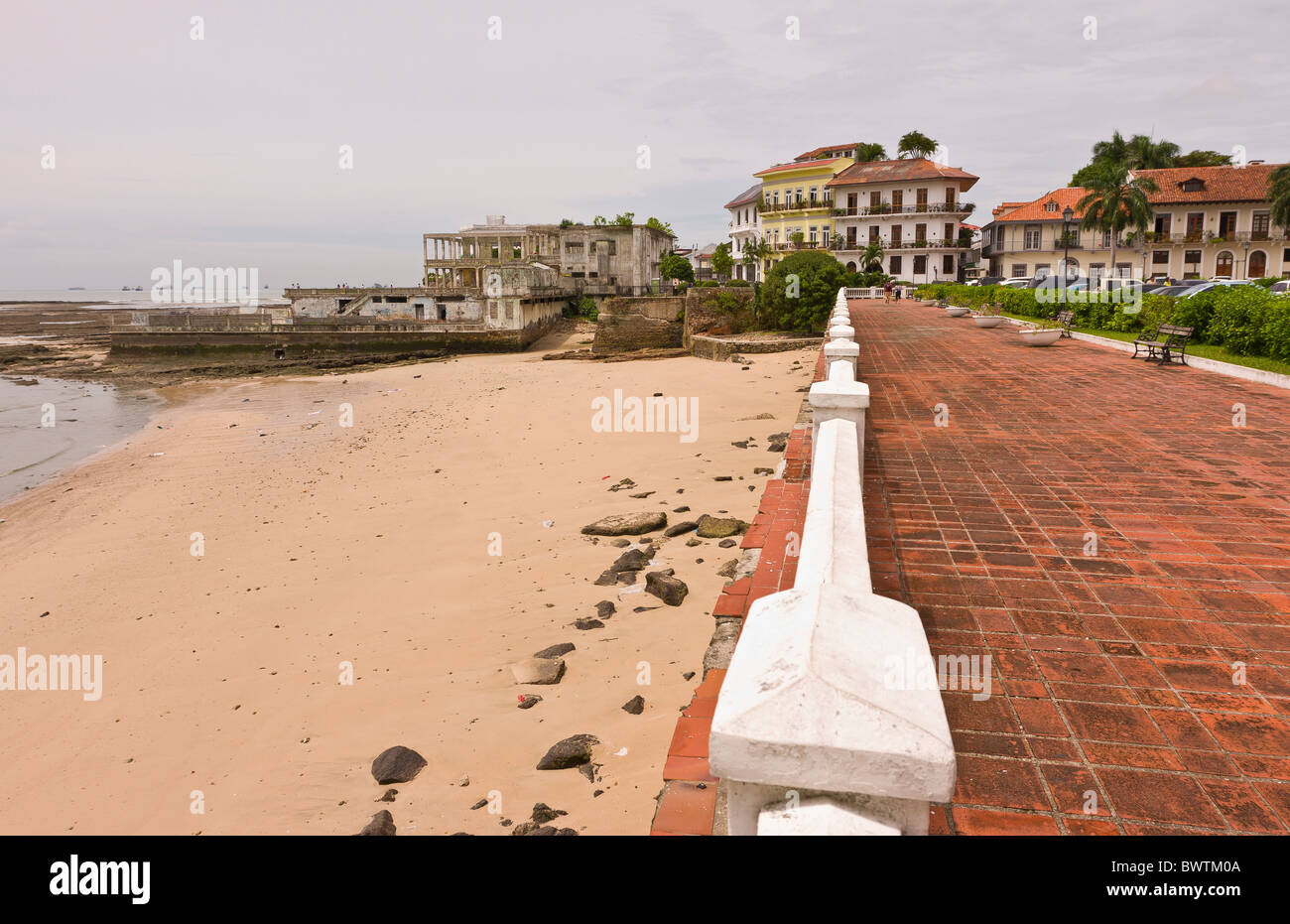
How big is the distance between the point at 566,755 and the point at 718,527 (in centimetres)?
469

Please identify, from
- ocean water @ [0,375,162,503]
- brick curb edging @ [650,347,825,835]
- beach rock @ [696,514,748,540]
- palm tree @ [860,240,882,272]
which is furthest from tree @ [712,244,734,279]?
brick curb edging @ [650,347,825,835]

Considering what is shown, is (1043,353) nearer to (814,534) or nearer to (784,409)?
(784,409)

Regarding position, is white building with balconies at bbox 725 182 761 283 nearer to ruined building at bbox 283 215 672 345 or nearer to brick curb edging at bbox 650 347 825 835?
ruined building at bbox 283 215 672 345

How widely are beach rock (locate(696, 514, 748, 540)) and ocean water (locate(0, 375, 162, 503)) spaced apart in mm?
15486

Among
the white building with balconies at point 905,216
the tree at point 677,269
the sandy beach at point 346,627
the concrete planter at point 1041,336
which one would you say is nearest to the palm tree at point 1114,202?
the white building with balconies at point 905,216

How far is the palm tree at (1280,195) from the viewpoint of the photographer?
4700 centimetres

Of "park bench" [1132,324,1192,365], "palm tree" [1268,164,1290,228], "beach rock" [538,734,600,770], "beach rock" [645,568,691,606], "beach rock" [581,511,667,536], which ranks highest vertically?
"palm tree" [1268,164,1290,228]

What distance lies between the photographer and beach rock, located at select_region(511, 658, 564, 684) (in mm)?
6723

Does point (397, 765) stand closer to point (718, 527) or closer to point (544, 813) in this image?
point (544, 813)

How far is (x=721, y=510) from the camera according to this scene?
10.6 meters

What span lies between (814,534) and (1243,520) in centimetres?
478

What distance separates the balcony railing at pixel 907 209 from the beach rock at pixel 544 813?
194ft

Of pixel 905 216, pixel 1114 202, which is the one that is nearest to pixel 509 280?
pixel 905 216
